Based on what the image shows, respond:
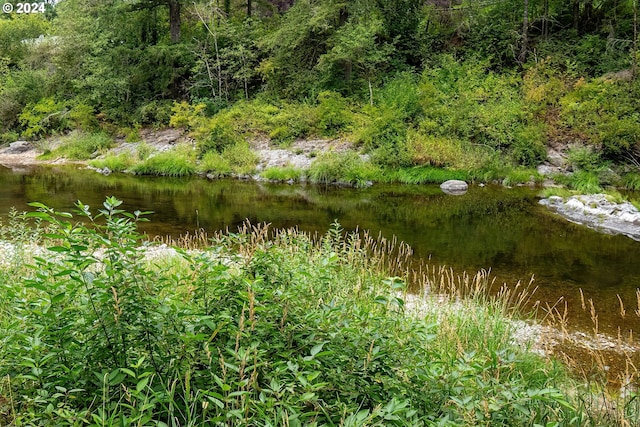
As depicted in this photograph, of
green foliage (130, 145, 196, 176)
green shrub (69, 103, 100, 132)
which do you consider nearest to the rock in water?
green foliage (130, 145, 196, 176)

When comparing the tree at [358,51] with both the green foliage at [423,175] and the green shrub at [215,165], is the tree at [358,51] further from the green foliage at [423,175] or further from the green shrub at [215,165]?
the green shrub at [215,165]

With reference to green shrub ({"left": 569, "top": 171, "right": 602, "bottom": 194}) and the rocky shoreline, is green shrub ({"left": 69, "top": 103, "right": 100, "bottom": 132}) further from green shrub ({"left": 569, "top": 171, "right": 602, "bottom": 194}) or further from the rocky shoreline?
green shrub ({"left": 569, "top": 171, "right": 602, "bottom": 194})

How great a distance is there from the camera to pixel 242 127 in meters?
26.5

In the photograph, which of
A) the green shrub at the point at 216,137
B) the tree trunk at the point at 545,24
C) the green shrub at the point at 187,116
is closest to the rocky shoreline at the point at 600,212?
the tree trunk at the point at 545,24

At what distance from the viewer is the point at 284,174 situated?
72.6ft

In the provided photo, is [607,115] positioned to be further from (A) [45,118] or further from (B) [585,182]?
(A) [45,118]

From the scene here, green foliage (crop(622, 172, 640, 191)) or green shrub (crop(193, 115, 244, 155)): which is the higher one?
green shrub (crop(193, 115, 244, 155))

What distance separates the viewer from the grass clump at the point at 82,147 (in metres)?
29.0

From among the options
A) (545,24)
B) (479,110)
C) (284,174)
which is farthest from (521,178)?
Answer: (545,24)

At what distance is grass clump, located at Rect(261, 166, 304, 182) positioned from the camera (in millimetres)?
21969

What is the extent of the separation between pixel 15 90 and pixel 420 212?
108 ft

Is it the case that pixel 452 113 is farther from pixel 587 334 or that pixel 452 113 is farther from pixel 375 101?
pixel 587 334

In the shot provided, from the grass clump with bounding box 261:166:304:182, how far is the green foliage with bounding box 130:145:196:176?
4665mm

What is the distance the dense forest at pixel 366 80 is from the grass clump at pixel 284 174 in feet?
10.7
